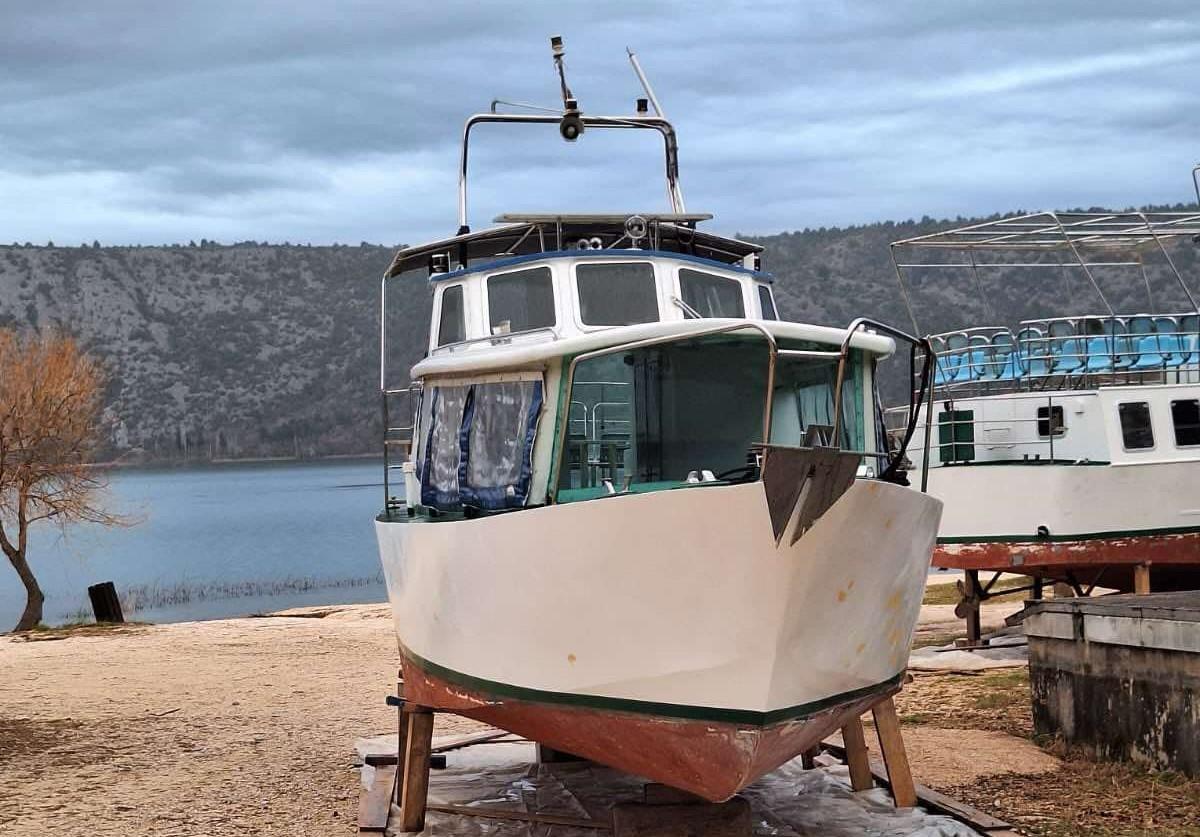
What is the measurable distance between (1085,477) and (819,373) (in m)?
8.95

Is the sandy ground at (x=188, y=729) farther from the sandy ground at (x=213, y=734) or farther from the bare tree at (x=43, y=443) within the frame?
the bare tree at (x=43, y=443)

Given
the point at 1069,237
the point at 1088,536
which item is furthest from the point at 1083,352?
the point at 1088,536

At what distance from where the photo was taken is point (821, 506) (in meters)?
8.09

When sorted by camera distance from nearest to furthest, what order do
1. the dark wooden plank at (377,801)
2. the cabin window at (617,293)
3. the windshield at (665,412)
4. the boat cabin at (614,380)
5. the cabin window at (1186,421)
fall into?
the boat cabin at (614,380)
the windshield at (665,412)
the dark wooden plank at (377,801)
the cabin window at (617,293)
the cabin window at (1186,421)

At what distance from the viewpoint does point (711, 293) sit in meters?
11.0

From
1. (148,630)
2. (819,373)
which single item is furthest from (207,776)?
(148,630)

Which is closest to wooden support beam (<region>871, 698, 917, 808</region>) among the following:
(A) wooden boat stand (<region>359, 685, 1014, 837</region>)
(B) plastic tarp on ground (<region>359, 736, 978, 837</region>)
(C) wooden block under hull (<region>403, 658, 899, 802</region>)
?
(A) wooden boat stand (<region>359, 685, 1014, 837</region>)

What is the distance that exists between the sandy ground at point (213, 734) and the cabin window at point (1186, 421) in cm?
448

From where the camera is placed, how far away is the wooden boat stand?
9266mm

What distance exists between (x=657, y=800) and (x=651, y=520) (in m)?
2.53

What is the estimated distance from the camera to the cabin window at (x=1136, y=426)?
17.8m

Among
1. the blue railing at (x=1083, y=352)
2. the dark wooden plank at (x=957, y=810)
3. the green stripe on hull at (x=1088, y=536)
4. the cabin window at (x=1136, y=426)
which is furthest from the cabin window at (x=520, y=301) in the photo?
the cabin window at (x=1136, y=426)

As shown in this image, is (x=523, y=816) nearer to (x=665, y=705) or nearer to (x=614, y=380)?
(x=665, y=705)

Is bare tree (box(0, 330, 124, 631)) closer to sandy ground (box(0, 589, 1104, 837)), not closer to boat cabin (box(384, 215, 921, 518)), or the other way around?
sandy ground (box(0, 589, 1104, 837))
